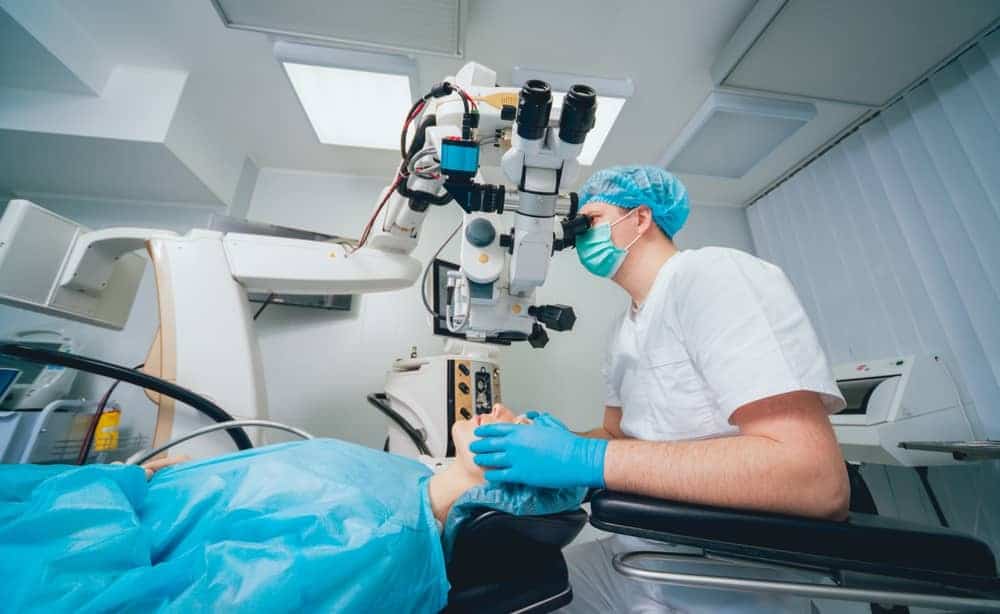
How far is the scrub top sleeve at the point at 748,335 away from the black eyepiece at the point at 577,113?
1.26 ft

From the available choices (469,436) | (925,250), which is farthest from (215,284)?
(925,250)

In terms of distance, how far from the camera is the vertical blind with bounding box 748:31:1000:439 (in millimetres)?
1238

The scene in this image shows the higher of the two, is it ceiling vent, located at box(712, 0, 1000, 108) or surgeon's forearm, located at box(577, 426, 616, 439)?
ceiling vent, located at box(712, 0, 1000, 108)

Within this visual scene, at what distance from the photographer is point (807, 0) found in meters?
1.08

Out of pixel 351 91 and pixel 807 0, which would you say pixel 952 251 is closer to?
pixel 807 0

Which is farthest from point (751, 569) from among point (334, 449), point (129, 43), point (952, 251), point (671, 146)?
point (129, 43)

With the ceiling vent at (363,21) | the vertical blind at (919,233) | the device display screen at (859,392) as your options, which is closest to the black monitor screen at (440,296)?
the ceiling vent at (363,21)

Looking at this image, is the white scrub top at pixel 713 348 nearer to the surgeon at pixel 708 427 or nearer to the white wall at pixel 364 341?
the surgeon at pixel 708 427

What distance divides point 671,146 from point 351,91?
1.62 m

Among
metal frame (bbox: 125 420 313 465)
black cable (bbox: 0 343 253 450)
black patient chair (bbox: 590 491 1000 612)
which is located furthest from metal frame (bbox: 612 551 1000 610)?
black cable (bbox: 0 343 253 450)

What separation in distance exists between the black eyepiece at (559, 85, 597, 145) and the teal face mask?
15.5 inches

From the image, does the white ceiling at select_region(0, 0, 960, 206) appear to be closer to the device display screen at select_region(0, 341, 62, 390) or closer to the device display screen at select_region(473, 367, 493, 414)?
the device display screen at select_region(0, 341, 62, 390)

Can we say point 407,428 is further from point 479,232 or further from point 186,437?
point 479,232

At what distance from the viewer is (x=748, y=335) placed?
58 cm
